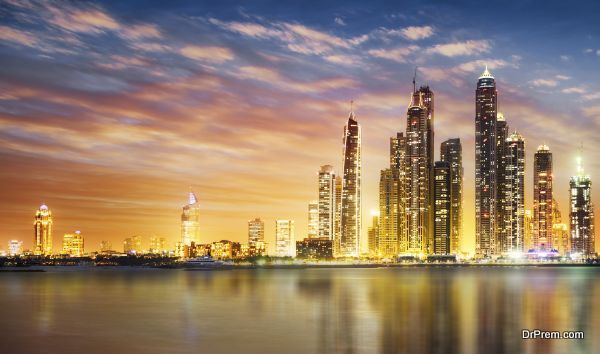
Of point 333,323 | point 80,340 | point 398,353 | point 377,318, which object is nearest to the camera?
point 398,353

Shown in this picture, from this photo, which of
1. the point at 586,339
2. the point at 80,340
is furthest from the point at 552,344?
the point at 80,340

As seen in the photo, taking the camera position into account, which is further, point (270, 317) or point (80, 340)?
point (270, 317)

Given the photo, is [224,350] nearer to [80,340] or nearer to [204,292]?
[80,340]

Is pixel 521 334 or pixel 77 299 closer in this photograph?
pixel 521 334

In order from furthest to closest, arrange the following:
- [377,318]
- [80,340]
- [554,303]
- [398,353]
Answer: [554,303]
[377,318]
[80,340]
[398,353]

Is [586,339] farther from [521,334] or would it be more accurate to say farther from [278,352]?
[278,352]

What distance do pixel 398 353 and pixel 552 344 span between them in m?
11.4

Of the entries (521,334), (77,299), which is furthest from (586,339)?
(77,299)

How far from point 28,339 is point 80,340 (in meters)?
4.25

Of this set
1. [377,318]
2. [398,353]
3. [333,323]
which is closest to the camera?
[398,353]

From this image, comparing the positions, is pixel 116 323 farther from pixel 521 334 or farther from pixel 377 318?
pixel 521 334

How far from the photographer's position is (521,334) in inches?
2283

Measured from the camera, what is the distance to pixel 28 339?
55938mm

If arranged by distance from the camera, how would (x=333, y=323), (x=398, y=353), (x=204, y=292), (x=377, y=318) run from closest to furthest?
(x=398, y=353) → (x=333, y=323) → (x=377, y=318) → (x=204, y=292)
